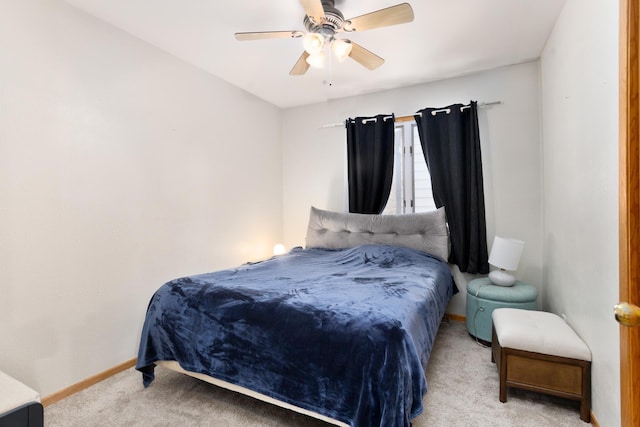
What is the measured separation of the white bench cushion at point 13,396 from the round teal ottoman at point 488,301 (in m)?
2.84

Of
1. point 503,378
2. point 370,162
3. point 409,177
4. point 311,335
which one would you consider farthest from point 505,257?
point 311,335

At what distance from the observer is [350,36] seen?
8.38 feet

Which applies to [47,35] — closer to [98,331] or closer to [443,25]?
[98,331]

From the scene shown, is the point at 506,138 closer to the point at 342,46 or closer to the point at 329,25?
the point at 342,46

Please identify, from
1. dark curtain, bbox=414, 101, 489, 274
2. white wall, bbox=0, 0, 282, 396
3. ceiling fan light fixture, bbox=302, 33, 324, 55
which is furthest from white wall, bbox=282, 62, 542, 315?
white wall, bbox=0, 0, 282, 396

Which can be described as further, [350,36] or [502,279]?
[502,279]

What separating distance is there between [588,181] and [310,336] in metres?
1.75

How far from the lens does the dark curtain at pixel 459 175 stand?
3119 mm

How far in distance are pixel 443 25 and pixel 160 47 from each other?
7.62 feet

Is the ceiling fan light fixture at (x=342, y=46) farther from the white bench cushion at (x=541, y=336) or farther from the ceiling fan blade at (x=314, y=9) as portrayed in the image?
the white bench cushion at (x=541, y=336)

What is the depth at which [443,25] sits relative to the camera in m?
2.39

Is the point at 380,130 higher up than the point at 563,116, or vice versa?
the point at 380,130

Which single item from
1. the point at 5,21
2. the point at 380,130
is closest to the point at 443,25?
the point at 380,130

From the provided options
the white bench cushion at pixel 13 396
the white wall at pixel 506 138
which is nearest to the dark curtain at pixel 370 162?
the white wall at pixel 506 138
